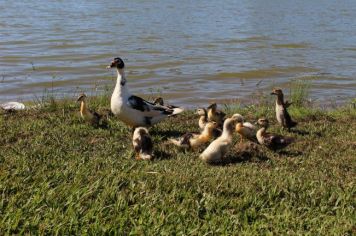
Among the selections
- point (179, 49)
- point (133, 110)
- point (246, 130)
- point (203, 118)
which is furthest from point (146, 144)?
point (179, 49)

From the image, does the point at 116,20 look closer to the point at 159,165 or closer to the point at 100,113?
the point at 100,113

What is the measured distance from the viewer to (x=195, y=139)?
744 cm

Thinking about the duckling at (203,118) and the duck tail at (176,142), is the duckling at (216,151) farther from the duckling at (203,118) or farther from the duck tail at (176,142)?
the duckling at (203,118)

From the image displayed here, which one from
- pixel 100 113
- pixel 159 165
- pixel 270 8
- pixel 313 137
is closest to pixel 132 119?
pixel 100 113

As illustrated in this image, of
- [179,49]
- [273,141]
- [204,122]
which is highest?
[273,141]

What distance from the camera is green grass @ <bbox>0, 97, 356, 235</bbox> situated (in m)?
4.84

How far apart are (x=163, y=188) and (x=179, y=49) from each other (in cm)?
1417

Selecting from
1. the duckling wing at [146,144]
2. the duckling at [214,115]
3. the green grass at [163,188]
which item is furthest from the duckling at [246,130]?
the duckling wing at [146,144]

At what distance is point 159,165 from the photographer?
21.5 feet

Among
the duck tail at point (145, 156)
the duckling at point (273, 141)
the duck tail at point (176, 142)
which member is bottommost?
the duck tail at point (176, 142)

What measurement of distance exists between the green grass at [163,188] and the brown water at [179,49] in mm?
5046

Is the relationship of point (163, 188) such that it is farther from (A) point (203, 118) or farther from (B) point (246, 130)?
(A) point (203, 118)

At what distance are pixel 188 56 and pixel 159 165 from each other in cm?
1207

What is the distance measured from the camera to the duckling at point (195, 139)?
7.43 meters
